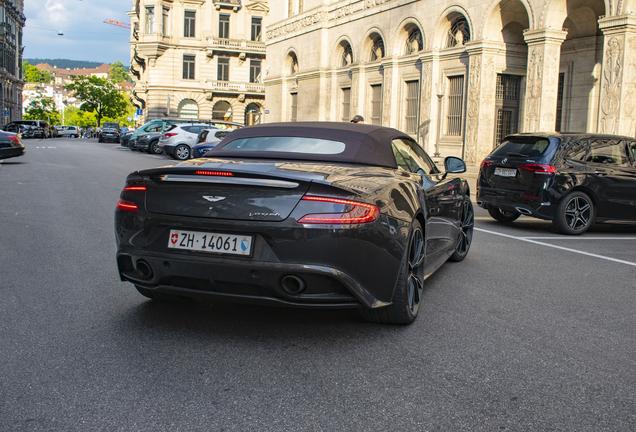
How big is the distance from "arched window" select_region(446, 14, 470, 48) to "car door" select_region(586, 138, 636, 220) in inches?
661

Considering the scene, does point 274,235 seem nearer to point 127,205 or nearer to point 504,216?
point 127,205

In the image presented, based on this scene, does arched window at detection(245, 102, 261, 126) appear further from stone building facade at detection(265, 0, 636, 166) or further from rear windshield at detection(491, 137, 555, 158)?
rear windshield at detection(491, 137, 555, 158)

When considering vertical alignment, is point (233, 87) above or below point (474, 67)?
above

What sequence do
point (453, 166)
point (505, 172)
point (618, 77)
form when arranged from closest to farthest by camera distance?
point (453, 166) < point (505, 172) < point (618, 77)

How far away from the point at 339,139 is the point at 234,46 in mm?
57378

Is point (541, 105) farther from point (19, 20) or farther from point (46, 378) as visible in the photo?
point (19, 20)

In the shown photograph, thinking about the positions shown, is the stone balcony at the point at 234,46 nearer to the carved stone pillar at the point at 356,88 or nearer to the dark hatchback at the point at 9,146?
the carved stone pillar at the point at 356,88

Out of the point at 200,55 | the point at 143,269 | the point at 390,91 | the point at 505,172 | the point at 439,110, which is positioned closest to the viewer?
the point at 143,269

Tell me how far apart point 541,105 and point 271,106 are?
2399 cm

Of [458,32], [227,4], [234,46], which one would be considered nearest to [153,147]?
[458,32]

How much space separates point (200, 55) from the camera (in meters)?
59.8

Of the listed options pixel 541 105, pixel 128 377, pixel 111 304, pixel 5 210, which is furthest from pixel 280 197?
pixel 541 105

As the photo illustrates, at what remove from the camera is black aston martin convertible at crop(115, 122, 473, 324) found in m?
3.72

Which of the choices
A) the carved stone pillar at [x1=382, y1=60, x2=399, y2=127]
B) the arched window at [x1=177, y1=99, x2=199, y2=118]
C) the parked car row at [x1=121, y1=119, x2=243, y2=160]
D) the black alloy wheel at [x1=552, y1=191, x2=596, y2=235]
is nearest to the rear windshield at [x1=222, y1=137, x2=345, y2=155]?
the black alloy wheel at [x1=552, y1=191, x2=596, y2=235]
